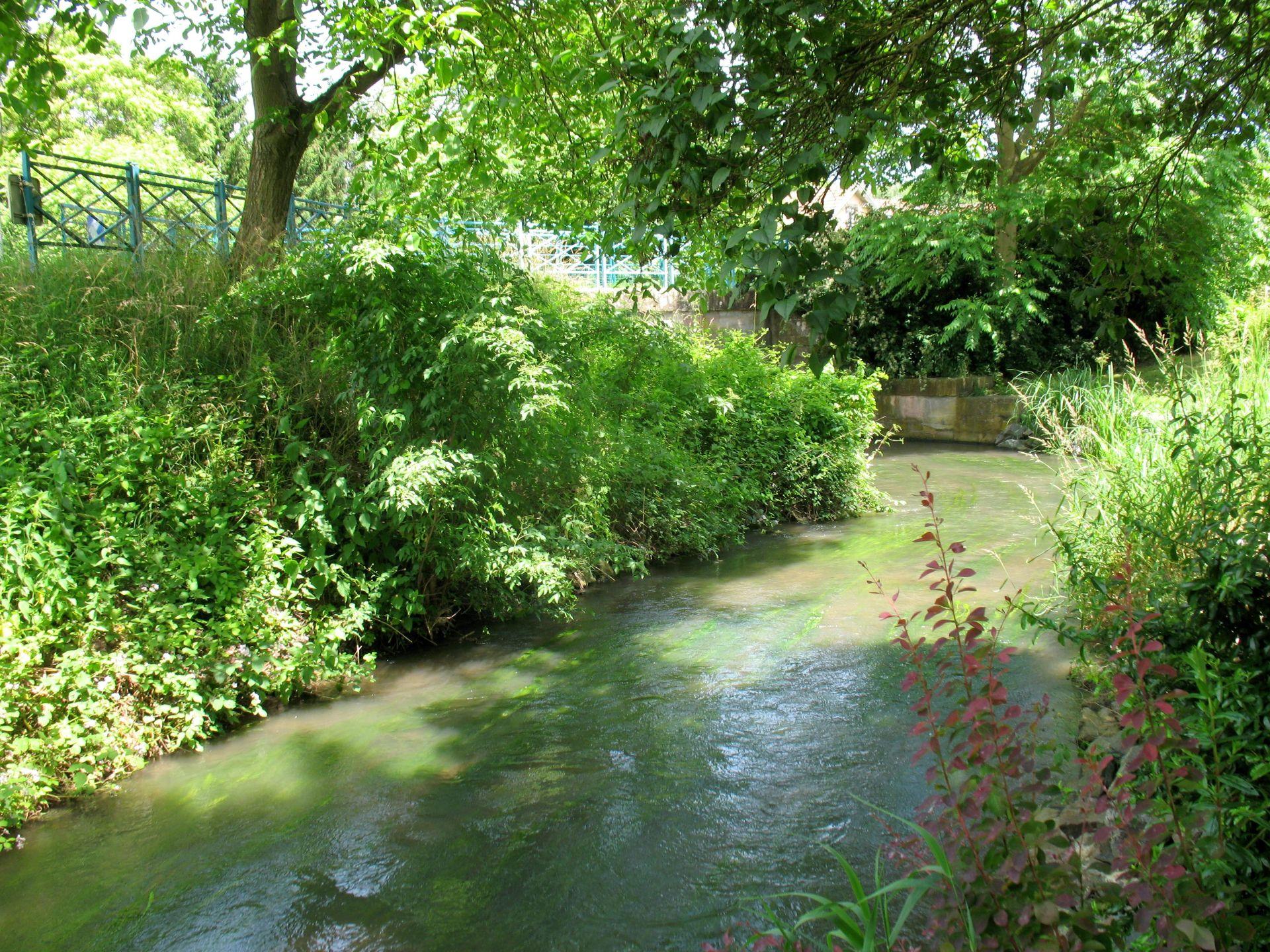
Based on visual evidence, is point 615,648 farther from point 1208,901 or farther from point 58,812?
point 1208,901

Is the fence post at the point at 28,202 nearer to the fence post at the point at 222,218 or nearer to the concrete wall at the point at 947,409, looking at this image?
the fence post at the point at 222,218

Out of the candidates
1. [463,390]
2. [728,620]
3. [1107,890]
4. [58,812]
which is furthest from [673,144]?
[728,620]

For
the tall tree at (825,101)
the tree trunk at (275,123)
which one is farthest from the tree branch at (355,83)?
the tall tree at (825,101)

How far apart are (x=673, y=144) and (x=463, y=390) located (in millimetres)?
3717

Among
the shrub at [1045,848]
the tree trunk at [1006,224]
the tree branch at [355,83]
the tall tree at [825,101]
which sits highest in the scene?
the tree trunk at [1006,224]

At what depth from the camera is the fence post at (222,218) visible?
32.9 ft

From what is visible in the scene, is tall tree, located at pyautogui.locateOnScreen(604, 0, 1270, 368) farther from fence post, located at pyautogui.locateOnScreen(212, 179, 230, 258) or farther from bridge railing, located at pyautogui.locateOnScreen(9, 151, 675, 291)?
fence post, located at pyautogui.locateOnScreen(212, 179, 230, 258)

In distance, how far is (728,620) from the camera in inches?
299

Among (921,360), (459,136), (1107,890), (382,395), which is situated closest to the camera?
(1107,890)

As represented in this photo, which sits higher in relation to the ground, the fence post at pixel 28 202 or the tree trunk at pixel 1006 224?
the tree trunk at pixel 1006 224

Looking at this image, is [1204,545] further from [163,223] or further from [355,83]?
[163,223]

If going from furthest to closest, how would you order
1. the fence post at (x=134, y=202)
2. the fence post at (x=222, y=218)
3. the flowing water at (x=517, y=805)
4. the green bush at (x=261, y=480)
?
the fence post at (x=222, y=218), the fence post at (x=134, y=202), the green bush at (x=261, y=480), the flowing water at (x=517, y=805)

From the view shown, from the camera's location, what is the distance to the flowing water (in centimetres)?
374

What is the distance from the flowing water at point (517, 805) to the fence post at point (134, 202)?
19.5 ft
